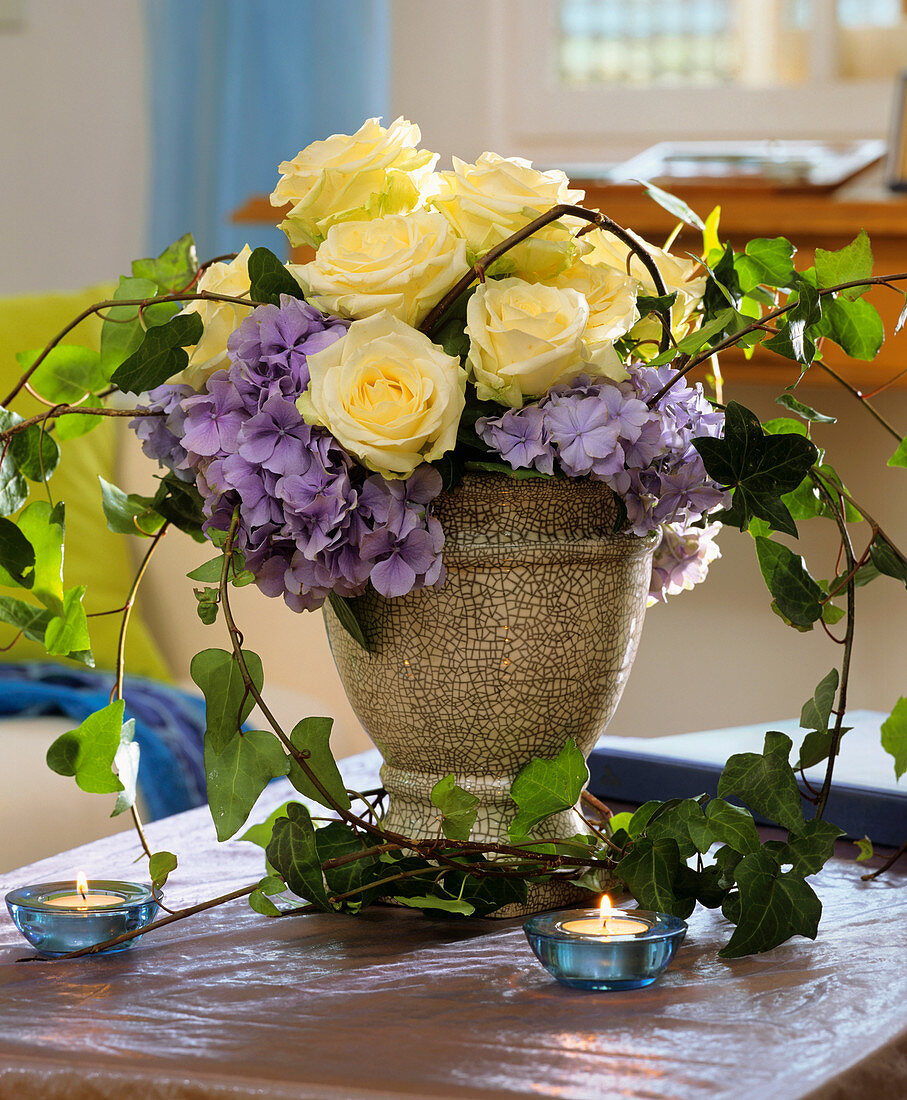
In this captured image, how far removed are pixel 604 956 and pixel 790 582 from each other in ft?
0.74

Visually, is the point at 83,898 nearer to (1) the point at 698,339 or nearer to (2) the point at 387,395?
(2) the point at 387,395

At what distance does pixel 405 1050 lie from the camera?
49 cm

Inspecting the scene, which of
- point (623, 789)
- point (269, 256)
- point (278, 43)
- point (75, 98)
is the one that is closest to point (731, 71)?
point (278, 43)

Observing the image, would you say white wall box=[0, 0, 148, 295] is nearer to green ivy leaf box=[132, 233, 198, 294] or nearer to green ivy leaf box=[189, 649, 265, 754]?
green ivy leaf box=[132, 233, 198, 294]

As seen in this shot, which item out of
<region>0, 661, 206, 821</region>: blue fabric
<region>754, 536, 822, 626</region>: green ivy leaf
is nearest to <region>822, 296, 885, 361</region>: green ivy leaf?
<region>754, 536, 822, 626</region>: green ivy leaf

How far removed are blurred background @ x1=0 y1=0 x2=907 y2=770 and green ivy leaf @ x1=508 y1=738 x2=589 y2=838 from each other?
1521 millimetres

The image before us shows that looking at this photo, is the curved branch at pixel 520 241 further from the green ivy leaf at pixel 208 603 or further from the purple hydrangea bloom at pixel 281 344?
the green ivy leaf at pixel 208 603

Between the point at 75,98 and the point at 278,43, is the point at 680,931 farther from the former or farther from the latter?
the point at 75,98

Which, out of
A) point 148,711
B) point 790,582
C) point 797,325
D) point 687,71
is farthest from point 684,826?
point 687,71

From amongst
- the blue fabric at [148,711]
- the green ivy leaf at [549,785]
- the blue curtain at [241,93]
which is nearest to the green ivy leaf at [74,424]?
the green ivy leaf at [549,785]

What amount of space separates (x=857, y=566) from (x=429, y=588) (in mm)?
221

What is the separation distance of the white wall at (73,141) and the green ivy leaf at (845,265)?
2.40m

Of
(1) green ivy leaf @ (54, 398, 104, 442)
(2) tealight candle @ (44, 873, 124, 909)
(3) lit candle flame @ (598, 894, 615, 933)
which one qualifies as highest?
(1) green ivy leaf @ (54, 398, 104, 442)

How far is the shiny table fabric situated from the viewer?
1.50ft
